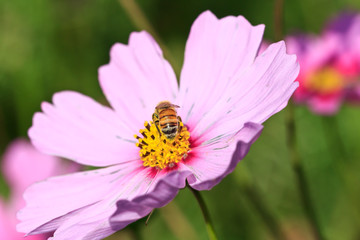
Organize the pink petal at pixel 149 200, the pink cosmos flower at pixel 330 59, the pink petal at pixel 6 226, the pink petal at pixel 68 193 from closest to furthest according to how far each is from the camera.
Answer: the pink petal at pixel 149 200
the pink petal at pixel 68 193
the pink petal at pixel 6 226
the pink cosmos flower at pixel 330 59

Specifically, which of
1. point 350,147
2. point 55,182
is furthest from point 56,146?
point 350,147

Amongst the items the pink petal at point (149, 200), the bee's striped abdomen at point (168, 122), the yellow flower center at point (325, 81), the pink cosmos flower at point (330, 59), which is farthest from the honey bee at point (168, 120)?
the yellow flower center at point (325, 81)

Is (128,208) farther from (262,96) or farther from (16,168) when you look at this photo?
(16,168)

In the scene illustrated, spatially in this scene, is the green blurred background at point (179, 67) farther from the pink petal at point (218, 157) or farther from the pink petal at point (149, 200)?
the pink petal at point (149, 200)

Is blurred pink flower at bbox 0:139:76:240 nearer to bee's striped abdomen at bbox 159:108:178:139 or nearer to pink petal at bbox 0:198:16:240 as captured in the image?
pink petal at bbox 0:198:16:240

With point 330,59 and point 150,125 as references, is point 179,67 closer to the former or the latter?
point 330,59

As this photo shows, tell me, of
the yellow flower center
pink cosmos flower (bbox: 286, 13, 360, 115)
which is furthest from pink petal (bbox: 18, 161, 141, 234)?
the yellow flower center

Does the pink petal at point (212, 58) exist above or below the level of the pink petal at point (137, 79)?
below
